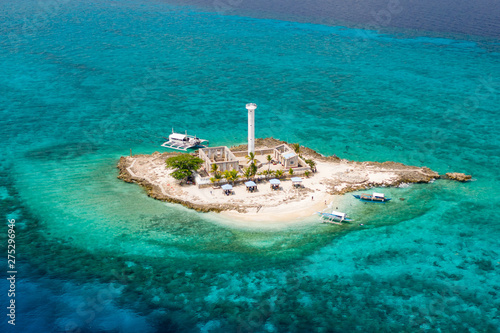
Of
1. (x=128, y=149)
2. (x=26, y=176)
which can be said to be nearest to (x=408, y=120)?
(x=128, y=149)

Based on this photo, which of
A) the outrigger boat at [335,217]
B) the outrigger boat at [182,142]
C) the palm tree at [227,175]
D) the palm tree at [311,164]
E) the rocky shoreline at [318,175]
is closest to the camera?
the outrigger boat at [335,217]

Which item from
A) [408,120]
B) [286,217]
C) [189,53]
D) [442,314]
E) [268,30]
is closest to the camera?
[442,314]

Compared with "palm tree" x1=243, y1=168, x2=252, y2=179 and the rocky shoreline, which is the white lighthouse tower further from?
the rocky shoreline

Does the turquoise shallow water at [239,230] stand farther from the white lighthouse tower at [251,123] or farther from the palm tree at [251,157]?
the white lighthouse tower at [251,123]

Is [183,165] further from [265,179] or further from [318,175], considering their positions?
[318,175]

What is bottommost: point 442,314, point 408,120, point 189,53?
point 442,314

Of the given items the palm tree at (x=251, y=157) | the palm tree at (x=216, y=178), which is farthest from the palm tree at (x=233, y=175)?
the palm tree at (x=251, y=157)

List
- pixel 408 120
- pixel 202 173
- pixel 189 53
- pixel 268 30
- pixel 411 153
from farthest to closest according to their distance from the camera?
1. pixel 268 30
2. pixel 189 53
3. pixel 408 120
4. pixel 411 153
5. pixel 202 173

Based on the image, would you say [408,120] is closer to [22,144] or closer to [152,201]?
[152,201]
